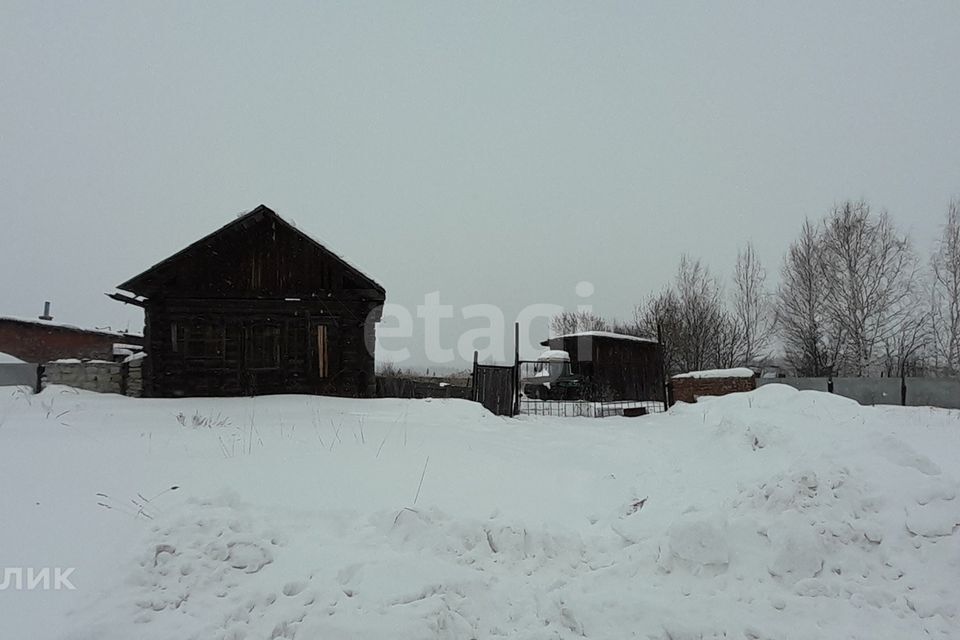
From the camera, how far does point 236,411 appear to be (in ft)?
35.3

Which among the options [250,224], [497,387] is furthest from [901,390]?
[250,224]

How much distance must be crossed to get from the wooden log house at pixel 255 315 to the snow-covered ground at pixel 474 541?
7751 millimetres

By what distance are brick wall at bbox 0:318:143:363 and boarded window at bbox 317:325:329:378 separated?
2000 centimetres

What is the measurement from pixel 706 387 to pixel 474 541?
1281cm

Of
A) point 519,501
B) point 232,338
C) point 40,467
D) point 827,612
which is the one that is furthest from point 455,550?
point 232,338

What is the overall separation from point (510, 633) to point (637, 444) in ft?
18.9

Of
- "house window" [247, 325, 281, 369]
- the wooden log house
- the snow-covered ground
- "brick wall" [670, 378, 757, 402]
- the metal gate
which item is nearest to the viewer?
the snow-covered ground

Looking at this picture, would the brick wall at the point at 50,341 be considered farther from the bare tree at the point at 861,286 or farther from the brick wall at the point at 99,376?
the bare tree at the point at 861,286

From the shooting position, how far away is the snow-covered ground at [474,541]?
2.92m

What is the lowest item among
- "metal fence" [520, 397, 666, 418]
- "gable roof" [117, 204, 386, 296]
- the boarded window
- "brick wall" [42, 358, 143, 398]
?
"metal fence" [520, 397, 666, 418]

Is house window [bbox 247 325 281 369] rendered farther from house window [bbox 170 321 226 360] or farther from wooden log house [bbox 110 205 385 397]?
house window [bbox 170 321 226 360]

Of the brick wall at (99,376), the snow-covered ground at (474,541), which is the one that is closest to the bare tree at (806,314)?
the snow-covered ground at (474,541)

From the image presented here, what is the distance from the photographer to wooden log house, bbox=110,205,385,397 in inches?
531

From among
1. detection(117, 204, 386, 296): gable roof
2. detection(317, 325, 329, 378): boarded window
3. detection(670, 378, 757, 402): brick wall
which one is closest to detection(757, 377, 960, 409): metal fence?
detection(670, 378, 757, 402): brick wall
